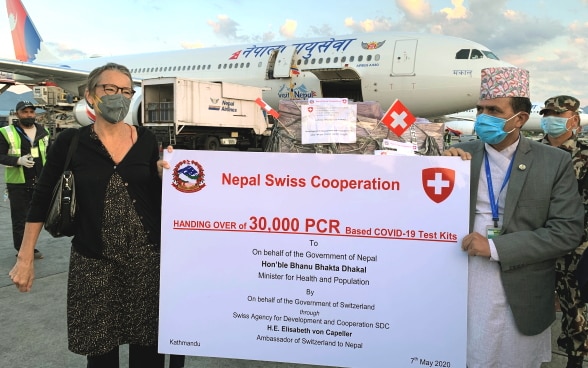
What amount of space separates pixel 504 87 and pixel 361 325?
129 centimetres

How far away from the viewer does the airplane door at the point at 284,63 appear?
1702cm

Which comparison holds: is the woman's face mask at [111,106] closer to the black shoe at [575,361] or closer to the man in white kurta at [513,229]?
the man in white kurta at [513,229]

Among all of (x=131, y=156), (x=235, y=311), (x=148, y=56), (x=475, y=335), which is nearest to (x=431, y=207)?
(x=475, y=335)

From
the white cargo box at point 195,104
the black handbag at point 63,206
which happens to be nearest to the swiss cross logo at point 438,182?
the black handbag at point 63,206

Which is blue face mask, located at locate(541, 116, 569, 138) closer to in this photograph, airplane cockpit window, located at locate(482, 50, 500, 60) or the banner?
the banner

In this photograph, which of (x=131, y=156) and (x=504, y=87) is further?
(x=131, y=156)

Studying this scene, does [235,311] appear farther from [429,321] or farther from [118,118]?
[118,118]

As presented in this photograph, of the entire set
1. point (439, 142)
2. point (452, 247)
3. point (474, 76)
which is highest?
point (474, 76)

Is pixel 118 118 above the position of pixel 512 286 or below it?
above

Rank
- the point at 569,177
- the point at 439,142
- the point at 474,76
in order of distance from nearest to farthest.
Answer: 1. the point at 569,177
2. the point at 439,142
3. the point at 474,76

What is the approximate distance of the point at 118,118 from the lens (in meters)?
2.21

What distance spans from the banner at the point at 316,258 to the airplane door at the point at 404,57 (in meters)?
13.7

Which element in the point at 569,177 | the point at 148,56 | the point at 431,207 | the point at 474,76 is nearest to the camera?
the point at 569,177

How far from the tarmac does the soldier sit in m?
0.31
